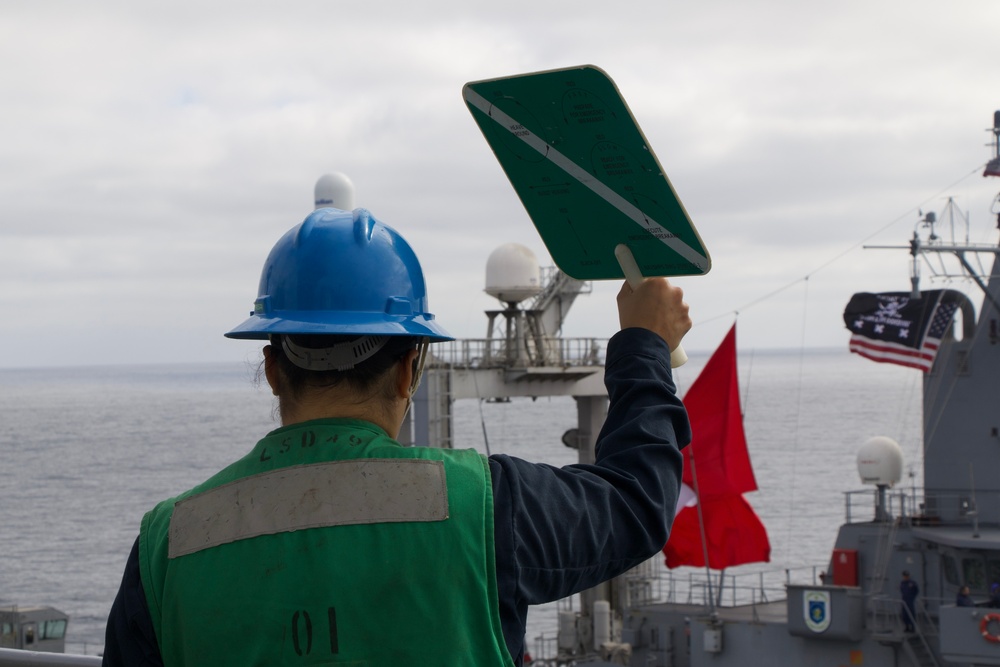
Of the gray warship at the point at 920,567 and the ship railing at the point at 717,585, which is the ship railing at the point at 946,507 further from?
the ship railing at the point at 717,585

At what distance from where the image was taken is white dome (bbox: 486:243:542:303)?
3553cm

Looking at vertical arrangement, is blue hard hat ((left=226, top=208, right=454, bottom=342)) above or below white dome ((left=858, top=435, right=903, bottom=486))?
above

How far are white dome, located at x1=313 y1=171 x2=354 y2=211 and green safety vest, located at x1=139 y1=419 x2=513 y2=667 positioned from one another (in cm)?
2540

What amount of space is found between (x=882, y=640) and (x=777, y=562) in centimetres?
2874

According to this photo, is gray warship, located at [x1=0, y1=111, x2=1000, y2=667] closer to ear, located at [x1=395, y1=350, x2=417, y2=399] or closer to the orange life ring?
the orange life ring

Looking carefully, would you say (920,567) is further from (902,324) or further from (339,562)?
(339,562)

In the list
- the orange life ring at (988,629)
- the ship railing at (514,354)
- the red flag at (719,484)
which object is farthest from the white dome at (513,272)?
the orange life ring at (988,629)

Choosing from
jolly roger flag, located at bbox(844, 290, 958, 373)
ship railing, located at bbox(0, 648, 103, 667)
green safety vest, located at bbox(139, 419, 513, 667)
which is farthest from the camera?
jolly roger flag, located at bbox(844, 290, 958, 373)

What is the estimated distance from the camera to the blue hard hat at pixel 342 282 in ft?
7.86

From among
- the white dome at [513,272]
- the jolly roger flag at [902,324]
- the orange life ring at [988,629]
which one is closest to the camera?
the orange life ring at [988,629]

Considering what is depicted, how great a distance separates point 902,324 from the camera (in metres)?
22.0

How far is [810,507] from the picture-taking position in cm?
6500

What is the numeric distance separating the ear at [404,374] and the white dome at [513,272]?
3304cm

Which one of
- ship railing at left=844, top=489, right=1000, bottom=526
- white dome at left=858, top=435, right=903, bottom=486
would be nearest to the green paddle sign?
ship railing at left=844, top=489, right=1000, bottom=526
